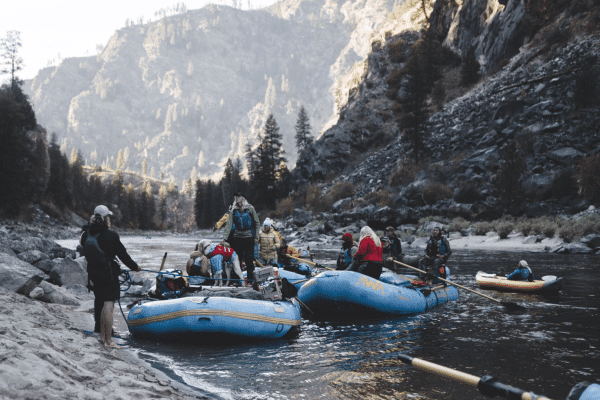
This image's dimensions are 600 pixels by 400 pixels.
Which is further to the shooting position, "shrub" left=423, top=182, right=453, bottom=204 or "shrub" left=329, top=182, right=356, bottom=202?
"shrub" left=329, top=182, right=356, bottom=202

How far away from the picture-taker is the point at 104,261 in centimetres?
582

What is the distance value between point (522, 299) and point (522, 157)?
19218 mm

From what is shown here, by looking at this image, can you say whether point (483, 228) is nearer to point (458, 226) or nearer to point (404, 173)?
point (458, 226)

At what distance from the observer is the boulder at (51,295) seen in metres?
8.34

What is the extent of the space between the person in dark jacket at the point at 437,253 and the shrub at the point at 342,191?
2976 centimetres

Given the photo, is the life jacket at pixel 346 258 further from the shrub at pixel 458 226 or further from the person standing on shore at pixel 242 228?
the shrub at pixel 458 226

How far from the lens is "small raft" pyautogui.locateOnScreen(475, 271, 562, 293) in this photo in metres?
10.6

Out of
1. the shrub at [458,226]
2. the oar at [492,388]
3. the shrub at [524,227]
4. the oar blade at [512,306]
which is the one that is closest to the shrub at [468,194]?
the shrub at [458,226]

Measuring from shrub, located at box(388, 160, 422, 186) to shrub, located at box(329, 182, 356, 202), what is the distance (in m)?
5.00

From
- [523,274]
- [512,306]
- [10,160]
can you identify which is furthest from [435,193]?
[10,160]

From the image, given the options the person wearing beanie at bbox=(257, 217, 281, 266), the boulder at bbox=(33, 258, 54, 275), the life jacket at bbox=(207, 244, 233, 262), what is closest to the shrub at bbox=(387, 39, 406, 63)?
the person wearing beanie at bbox=(257, 217, 281, 266)

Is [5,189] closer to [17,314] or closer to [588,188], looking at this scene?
[17,314]

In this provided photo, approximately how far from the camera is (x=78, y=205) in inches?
3147

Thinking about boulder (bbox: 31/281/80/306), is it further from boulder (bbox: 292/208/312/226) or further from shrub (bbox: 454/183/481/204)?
boulder (bbox: 292/208/312/226)
